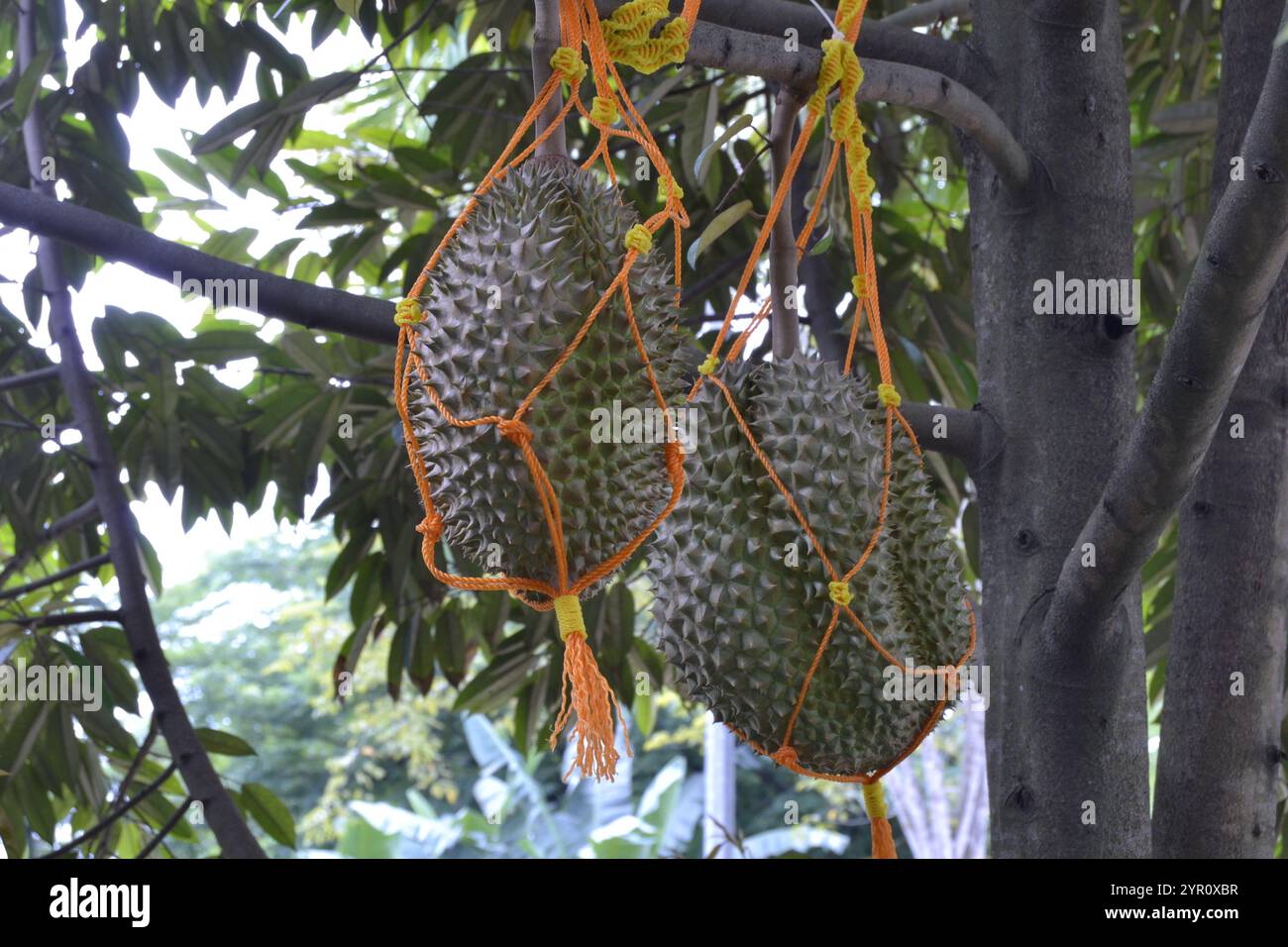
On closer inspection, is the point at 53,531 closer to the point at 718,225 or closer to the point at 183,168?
the point at 183,168

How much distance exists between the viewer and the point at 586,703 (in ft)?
2.48

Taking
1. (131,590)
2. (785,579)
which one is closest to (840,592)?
(785,579)

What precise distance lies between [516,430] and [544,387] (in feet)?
0.11

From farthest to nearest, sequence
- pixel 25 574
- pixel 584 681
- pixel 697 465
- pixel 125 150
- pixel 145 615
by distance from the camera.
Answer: pixel 25 574, pixel 125 150, pixel 145 615, pixel 697 465, pixel 584 681

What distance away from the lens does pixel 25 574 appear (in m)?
2.44

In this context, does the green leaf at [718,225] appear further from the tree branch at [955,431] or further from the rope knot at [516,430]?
the rope knot at [516,430]

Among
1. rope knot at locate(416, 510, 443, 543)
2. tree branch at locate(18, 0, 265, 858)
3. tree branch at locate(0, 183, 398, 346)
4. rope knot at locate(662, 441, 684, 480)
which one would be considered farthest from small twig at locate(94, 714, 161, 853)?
rope knot at locate(662, 441, 684, 480)

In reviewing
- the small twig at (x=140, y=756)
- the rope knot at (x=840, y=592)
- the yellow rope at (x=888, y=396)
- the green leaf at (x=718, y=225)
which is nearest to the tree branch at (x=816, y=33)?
the green leaf at (x=718, y=225)

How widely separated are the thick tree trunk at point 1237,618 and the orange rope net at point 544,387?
72 centimetres

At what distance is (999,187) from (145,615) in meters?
1.06

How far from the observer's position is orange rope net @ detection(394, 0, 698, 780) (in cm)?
71

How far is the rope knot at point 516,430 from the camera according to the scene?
691 millimetres
